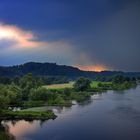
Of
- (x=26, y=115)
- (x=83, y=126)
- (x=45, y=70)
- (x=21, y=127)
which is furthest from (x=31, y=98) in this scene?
(x=45, y=70)

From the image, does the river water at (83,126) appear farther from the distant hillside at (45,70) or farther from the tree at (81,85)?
the distant hillside at (45,70)

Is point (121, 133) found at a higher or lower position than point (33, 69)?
lower

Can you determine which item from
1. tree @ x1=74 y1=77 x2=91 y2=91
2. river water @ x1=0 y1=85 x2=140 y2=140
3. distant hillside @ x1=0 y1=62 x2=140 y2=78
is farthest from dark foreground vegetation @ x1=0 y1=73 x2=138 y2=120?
distant hillside @ x1=0 y1=62 x2=140 y2=78

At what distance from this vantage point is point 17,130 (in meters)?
34.6

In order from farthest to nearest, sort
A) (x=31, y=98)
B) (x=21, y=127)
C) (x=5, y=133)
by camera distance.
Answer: (x=31, y=98)
(x=21, y=127)
(x=5, y=133)

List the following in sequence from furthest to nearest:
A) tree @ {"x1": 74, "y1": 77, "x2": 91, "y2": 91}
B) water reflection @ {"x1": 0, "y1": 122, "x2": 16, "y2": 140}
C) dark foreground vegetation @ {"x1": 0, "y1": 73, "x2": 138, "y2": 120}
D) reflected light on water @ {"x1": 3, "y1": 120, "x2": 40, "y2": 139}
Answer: tree @ {"x1": 74, "y1": 77, "x2": 91, "y2": 91} → dark foreground vegetation @ {"x1": 0, "y1": 73, "x2": 138, "y2": 120} → reflected light on water @ {"x1": 3, "y1": 120, "x2": 40, "y2": 139} → water reflection @ {"x1": 0, "y1": 122, "x2": 16, "y2": 140}

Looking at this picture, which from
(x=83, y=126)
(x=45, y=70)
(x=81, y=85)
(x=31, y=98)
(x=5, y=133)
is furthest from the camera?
(x=45, y=70)

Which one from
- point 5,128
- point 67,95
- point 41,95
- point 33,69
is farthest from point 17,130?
point 33,69

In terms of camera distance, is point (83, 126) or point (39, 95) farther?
point (39, 95)

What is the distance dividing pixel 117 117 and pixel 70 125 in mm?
6903

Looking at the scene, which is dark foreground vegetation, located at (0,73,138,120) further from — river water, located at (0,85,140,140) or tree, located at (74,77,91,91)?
river water, located at (0,85,140,140)

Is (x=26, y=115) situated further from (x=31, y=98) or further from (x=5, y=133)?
(x=31, y=98)

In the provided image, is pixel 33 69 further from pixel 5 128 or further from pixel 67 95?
pixel 5 128

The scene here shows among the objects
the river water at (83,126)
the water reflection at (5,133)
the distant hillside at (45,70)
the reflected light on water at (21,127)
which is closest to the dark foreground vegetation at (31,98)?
the river water at (83,126)
